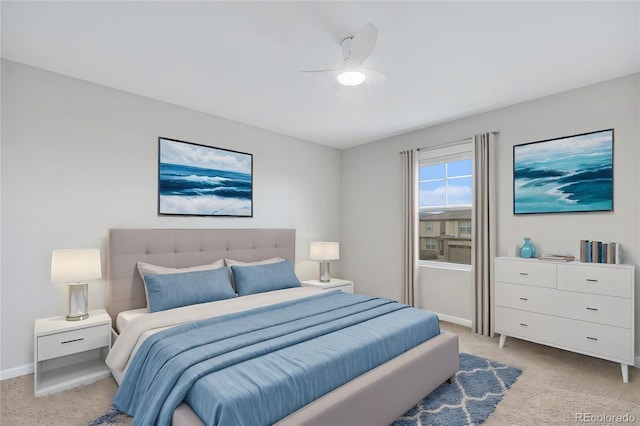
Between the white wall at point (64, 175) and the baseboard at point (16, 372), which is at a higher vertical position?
the white wall at point (64, 175)

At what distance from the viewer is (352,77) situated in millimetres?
2455

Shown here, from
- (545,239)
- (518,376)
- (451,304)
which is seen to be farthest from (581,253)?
(451,304)

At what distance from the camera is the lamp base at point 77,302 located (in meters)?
2.67

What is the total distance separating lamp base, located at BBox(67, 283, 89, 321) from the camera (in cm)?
267

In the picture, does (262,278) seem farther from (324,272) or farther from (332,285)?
(324,272)

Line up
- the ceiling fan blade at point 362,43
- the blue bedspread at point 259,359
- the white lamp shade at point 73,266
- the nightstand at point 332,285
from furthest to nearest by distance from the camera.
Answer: the nightstand at point 332,285
the white lamp shade at point 73,266
the ceiling fan blade at point 362,43
the blue bedspread at point 259,359

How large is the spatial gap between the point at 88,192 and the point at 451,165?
13.4 feet

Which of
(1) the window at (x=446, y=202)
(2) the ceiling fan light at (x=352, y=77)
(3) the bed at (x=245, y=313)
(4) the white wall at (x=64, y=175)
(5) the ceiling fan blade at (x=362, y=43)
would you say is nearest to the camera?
(3) the bed at (x=245, y=313)

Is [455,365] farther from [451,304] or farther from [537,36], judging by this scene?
[537,36]

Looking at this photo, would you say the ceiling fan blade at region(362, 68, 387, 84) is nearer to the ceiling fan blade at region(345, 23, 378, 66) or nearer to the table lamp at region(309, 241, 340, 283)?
the ceiling fan blade at region(345, 23, 378, 66)

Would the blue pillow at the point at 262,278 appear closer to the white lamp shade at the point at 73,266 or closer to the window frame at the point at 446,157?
the white lamp shade at the point at 73,266

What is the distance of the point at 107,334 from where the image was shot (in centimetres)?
266

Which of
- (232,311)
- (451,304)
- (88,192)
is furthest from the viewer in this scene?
(451,304)

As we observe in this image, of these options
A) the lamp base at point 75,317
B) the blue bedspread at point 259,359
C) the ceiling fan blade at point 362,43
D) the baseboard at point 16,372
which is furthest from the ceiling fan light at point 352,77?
the baseboard at point 16,372
